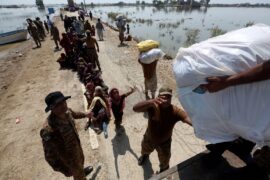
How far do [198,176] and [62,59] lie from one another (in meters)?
9.01

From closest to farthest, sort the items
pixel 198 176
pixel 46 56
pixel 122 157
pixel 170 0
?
pixel 198 176, pixel 122 157, pixel 46 56, pixel 170 0

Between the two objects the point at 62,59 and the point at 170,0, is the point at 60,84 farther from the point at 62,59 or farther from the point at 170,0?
the point at 170,0

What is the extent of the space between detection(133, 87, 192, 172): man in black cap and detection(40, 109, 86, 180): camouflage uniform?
0.94 meters

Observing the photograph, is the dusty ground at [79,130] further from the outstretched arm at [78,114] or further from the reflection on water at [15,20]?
the reflection on water at [15,20]

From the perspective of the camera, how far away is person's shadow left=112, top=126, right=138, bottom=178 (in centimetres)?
416

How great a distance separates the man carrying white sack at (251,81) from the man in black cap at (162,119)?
871 mm

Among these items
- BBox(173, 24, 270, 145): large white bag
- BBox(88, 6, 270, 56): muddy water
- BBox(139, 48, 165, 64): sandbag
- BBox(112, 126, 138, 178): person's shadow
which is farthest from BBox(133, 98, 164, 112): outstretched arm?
BBox(88, 6, 270, 56): muddy water

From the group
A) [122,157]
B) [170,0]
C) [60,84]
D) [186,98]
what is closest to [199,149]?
[122,157]

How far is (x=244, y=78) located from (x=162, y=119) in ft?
5.05

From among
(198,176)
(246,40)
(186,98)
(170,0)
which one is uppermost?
(246,40)

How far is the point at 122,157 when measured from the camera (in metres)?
4.07

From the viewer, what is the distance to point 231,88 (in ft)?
5.00

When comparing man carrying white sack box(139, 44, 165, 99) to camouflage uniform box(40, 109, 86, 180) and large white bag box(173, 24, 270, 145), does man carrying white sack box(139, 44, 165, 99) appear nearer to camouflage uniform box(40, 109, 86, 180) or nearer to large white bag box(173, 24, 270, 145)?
camouflage uniform box(40, 109, 86, 180)

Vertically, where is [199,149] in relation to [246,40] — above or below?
below
